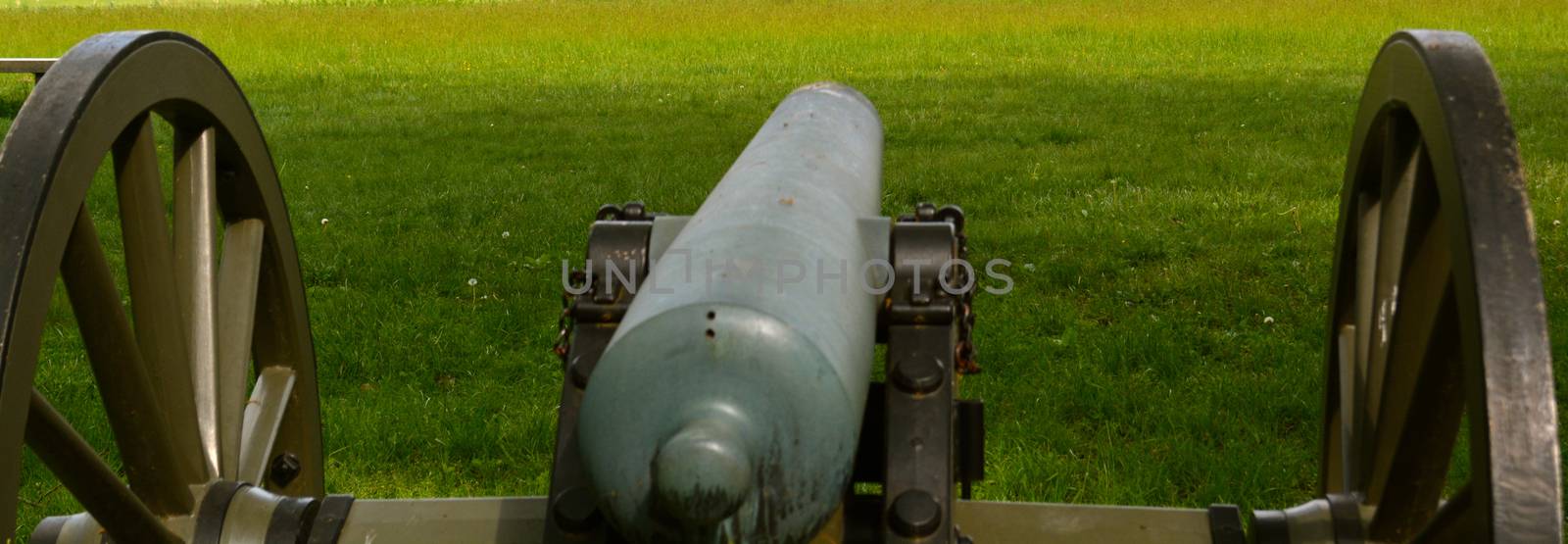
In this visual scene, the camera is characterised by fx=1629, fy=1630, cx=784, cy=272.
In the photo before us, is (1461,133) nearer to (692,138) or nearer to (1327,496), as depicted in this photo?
(1327,496)

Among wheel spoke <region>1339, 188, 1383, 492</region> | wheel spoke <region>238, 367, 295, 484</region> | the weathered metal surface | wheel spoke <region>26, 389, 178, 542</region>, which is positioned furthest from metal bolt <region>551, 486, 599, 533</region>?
wheel spoke <region>1339, 188, 1383, 492</region>

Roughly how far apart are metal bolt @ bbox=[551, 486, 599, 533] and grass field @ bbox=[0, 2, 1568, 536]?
70.1 inches

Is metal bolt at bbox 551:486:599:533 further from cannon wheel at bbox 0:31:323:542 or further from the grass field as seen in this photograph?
the grass field

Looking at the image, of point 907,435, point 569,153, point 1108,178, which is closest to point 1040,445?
point 907,435

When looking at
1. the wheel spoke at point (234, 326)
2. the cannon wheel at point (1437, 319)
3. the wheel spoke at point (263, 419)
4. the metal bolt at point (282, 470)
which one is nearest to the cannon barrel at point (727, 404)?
the cannon wheel at point (1437, 319)

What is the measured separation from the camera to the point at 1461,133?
1998 mm

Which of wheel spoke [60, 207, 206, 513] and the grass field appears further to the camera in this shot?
the grass field

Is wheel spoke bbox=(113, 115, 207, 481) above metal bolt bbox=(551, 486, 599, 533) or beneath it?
above

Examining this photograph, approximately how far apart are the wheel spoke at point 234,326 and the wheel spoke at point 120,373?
0.76 feet

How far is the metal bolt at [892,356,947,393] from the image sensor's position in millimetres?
2395

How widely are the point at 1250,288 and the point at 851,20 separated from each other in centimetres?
1268

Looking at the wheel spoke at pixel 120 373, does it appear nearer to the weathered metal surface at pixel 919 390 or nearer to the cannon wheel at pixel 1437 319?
the weathered metal surface at pixel 919 390

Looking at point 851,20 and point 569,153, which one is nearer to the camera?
point 569,153

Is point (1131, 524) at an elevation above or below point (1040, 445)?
above
